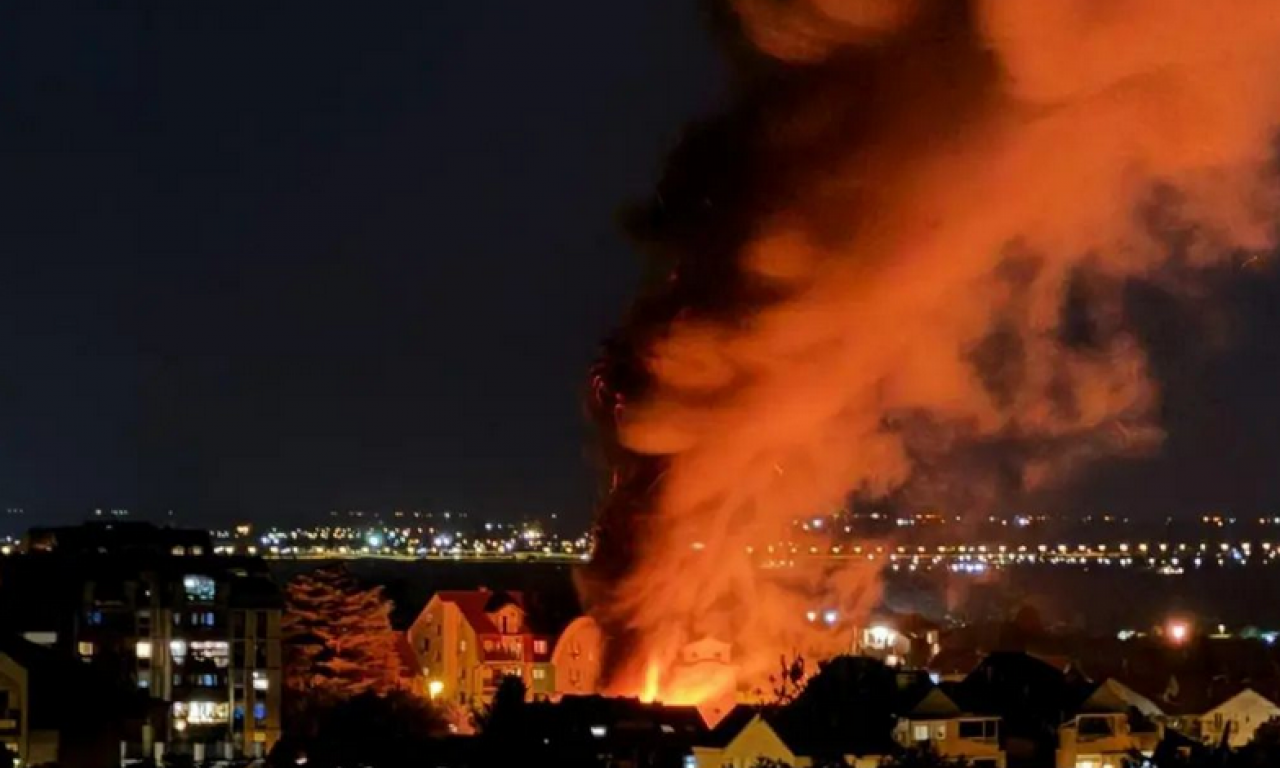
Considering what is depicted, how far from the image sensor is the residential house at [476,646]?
37.4 meters

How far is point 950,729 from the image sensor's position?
76.3 ft

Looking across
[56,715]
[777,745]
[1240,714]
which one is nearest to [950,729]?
[777,745]

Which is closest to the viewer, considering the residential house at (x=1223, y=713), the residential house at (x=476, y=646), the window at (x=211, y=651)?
the residential house at (x=1223, y=713)

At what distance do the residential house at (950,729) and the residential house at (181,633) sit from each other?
48.7ft

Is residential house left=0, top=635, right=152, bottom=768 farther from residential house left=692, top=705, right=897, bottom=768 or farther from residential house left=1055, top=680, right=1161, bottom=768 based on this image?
residential house left=1055, top=680, right=1161, bottom=768

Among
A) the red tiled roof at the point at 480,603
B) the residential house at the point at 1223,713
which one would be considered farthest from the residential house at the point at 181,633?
the residential house at the point at 1223,713

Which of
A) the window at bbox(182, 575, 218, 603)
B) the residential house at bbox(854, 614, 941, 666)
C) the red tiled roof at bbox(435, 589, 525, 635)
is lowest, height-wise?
the residential house at bbox(854, 614, 941, 666)

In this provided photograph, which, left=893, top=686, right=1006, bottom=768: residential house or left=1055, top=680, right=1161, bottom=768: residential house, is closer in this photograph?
left=893, top=686, right=1006, bottom=768: residential house

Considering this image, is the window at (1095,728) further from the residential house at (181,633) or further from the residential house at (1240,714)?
the residential house at (181,633)

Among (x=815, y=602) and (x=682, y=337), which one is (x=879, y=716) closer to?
Answer: (x=682, y=337)

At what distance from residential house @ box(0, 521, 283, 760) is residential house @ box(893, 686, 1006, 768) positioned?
14845 mm

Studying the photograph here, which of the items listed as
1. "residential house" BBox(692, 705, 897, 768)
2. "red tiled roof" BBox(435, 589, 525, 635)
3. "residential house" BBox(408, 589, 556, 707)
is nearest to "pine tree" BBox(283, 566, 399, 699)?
"residential house" BBox(408, 589, 556, 707)

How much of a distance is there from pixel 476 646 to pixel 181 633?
577 centimetres

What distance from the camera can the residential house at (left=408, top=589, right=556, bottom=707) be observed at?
37406mm
